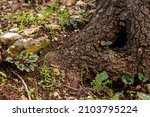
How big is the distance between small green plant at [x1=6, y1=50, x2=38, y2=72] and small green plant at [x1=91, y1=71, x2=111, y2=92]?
440mm

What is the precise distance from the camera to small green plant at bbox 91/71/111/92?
8.50 ft

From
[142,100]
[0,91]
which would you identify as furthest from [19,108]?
[142,100]

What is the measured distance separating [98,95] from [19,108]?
2.08 feet

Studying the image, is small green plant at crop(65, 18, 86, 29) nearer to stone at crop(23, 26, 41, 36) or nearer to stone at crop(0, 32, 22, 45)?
stone at crop(23, 26, 41, 36)

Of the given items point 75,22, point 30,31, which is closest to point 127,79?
point 75,22

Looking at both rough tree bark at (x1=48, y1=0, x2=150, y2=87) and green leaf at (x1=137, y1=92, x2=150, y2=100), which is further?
rough tree bark at (x1=48, y1=0, x2=150, y2=87)

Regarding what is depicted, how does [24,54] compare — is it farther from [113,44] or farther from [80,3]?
[80,3]

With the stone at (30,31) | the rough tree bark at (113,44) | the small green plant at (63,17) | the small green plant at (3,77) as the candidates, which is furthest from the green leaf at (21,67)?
the small green plant at (63,17)

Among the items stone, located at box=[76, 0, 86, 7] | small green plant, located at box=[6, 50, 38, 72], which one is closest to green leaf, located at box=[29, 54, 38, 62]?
small green plant, located at box=[6, 50, 38, 72]

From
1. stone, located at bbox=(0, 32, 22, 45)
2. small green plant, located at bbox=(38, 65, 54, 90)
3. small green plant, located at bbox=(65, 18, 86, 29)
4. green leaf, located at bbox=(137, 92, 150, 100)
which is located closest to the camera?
green leaf, located at bbox=(137, 92, 150, 100)

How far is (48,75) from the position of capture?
2635mm

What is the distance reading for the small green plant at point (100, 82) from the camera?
102 inches

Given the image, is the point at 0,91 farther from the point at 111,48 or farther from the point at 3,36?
the point at 111,48

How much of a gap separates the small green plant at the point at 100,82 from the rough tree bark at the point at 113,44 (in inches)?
2.8
